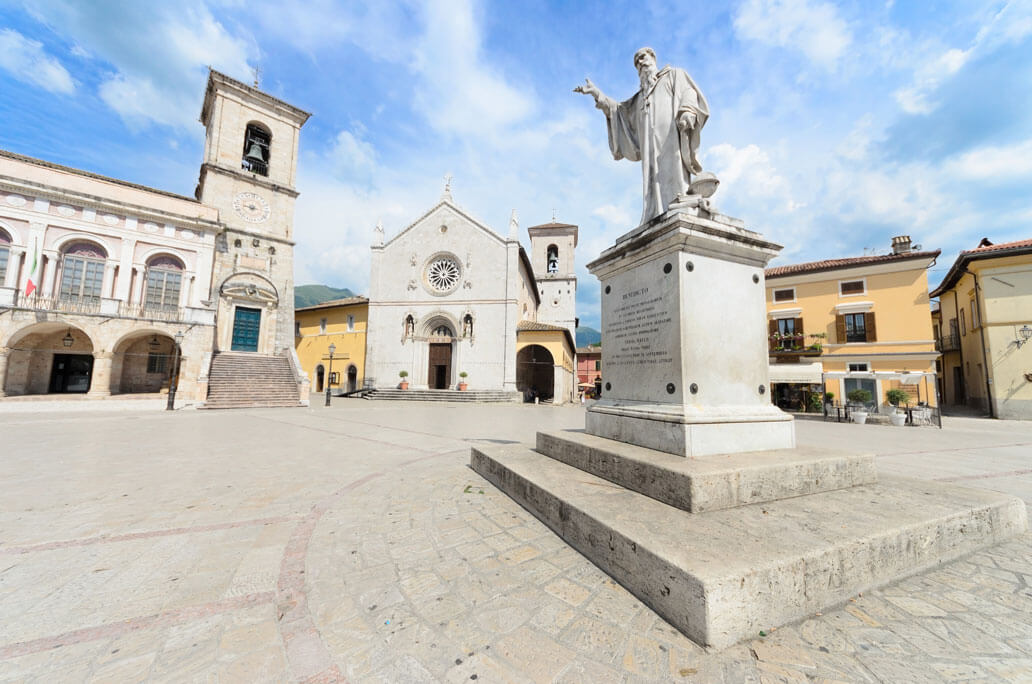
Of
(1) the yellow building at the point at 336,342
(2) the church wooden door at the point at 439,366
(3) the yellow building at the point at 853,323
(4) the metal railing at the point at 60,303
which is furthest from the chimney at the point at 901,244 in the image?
(4) the metal railing at the point at 60,303

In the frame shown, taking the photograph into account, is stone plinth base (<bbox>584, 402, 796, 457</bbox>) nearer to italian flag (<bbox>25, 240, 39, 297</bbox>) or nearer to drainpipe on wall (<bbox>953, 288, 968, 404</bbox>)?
italian flag (<bbox>25, 240, 39, 297</bbox>)

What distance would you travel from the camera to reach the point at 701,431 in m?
3.07

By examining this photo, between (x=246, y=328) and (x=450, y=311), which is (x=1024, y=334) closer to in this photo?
(x=450, y=311)

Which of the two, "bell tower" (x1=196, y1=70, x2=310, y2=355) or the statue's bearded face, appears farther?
"bell tower" (x1=196, y1=70, x2=310, y2=355)

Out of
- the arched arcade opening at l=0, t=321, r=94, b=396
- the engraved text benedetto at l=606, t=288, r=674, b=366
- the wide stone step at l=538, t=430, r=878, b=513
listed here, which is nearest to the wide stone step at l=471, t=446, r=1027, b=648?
the wide stone step at l=538, t=430, r=878, b=513

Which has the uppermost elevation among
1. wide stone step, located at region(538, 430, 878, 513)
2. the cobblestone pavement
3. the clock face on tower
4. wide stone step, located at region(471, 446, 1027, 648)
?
the clock face on tower

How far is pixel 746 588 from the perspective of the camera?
1.64 meters

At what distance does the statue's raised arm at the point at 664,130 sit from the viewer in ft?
13.0

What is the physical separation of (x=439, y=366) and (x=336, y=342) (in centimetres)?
833

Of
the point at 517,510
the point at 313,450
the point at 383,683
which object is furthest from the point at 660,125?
the point at 313,450

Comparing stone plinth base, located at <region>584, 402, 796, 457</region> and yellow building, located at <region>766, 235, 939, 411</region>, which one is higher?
yellow building, located at <region>766, 235, 939, 411</region>

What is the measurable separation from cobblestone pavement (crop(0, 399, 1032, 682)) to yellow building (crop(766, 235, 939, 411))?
1650cm

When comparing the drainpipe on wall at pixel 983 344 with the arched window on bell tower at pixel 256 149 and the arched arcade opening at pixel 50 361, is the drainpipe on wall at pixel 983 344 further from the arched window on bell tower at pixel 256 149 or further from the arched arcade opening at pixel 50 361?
the arched arcade opening at pixel 50 361

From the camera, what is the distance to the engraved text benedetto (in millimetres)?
3533
